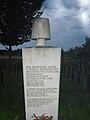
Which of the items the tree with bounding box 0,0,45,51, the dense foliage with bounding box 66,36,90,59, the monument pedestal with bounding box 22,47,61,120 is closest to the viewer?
the monument pedestal with bounding box 22,47,61,120

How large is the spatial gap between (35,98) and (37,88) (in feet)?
0.78

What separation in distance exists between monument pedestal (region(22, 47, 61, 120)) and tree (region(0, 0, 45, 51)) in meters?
12.8

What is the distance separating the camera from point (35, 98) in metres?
8.87

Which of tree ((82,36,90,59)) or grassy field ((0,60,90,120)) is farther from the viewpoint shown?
tree ((82,36,90,59))

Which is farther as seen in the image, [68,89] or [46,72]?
[68,89]

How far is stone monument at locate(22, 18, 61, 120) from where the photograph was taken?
8.79m

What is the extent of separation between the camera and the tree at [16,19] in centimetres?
2183

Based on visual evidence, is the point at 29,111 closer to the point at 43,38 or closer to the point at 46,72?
the point at 46,72

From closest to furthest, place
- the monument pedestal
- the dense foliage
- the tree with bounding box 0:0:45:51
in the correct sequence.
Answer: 1. the monument pedestal
2. the tree with bounding box 0:0:45:51
3. the dense foliage

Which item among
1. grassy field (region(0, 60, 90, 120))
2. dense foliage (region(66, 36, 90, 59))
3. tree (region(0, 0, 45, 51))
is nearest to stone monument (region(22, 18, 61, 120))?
grassy field (region(0, 60, 90, 120))

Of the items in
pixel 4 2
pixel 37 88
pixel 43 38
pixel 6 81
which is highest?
pixel 4 2

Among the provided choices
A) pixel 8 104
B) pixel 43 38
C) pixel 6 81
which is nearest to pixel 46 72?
pixel 43 38

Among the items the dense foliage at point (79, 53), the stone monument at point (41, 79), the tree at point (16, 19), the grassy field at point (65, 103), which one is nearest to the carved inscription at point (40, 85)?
the stone monument at point (41, 79)

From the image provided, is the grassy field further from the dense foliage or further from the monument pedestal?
the dense foliage
